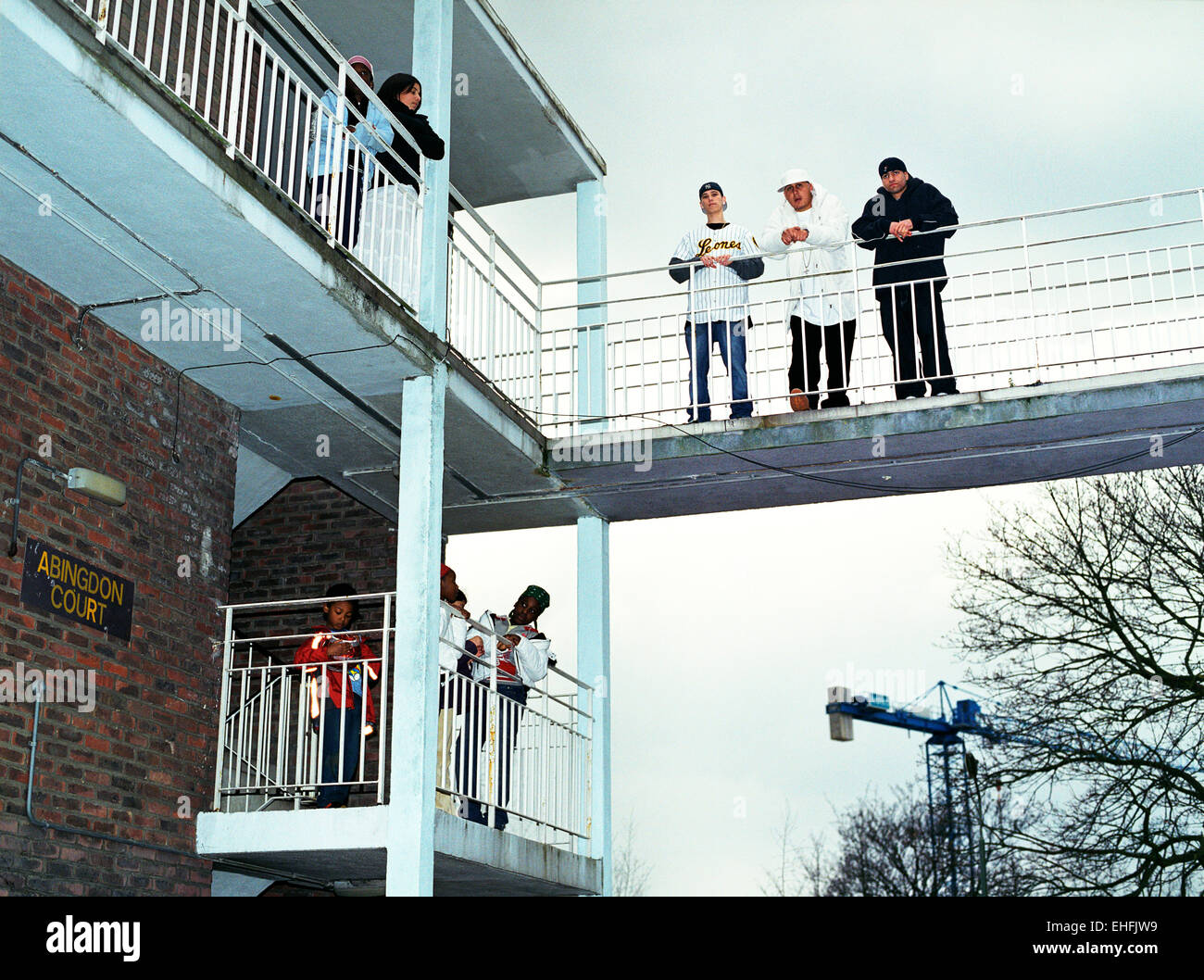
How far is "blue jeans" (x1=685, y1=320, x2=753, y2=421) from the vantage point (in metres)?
10.5

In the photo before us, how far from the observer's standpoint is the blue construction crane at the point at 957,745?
16500mm

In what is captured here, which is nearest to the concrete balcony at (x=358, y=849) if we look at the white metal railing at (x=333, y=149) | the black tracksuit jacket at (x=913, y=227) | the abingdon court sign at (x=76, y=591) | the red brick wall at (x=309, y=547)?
the abingdon court sign at (x=76, y=591)

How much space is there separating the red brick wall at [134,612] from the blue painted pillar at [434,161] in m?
1.76

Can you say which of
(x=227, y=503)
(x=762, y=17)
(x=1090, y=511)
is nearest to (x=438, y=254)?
(x=227, y=503)

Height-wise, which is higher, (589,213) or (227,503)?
(589,213)

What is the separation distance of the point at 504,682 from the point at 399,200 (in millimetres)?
3233

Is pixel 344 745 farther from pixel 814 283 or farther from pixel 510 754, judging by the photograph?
pixel 814 283

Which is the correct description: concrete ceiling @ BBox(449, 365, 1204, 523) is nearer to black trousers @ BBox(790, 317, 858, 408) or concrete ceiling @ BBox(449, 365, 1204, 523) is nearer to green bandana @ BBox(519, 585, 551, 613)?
black trousers @ BBox(790, 317, 858, 408)

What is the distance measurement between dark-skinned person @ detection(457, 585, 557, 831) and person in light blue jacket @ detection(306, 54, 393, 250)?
2.79m

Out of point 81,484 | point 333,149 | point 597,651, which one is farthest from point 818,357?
point 81,484

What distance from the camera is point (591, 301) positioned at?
39.4ft

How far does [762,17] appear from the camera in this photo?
57.1 ft
